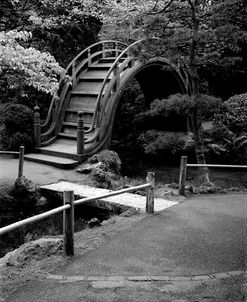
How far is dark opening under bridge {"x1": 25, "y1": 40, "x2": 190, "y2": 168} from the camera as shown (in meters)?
12.0

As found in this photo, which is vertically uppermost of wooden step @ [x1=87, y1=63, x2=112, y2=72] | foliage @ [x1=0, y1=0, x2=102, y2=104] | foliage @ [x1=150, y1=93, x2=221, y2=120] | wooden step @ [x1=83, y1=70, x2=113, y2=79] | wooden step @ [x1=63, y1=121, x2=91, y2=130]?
foliage @ [x1=0, y1=0, x2=102, y2=104]

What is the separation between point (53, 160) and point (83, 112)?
2.96 m

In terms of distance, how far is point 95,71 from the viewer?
51.8 ft

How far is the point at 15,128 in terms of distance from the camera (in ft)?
40.9

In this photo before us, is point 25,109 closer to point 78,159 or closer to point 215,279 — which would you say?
point 78,159

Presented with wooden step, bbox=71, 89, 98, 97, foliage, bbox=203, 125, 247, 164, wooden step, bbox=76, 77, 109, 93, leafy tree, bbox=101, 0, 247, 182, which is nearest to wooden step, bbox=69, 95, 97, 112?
wooden step, bbox=71, 89, 98, 97

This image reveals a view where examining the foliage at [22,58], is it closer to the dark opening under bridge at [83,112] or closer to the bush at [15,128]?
the dark opening under bridge at [83,112]

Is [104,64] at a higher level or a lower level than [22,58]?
higher

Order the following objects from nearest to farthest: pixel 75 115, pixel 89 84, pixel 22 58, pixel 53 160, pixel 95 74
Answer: pixel 22 58 < pixel 53 160 < pixel 75 115 < pixel 89 84 < pixel 95 74

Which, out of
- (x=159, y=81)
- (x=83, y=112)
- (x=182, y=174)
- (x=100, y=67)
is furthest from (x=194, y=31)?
(x=159, y=81)

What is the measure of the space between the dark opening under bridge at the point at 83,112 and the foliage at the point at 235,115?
2.68 meters

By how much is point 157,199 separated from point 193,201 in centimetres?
80

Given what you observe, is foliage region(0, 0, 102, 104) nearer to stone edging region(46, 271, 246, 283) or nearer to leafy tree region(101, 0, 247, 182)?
leafy tree region(101, 0, 247, 182)

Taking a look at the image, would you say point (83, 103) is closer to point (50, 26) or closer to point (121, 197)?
point (50, 26)
